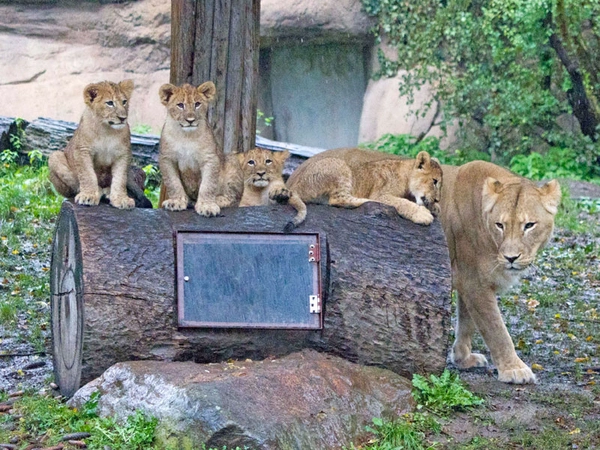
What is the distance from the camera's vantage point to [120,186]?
5.76m

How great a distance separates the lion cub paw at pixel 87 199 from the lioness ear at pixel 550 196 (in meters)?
3.18

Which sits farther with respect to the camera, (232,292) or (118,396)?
(232,292)

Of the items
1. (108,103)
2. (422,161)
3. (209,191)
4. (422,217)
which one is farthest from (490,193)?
(108,103)

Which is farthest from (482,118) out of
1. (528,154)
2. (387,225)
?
(387,225)

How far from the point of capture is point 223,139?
23.6ft

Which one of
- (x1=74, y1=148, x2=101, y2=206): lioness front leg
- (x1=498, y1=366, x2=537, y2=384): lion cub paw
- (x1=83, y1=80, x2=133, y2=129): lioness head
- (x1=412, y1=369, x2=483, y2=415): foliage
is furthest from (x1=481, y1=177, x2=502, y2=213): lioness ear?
(x1=74, y1=148, x2=101, y2=206): lioness front leg

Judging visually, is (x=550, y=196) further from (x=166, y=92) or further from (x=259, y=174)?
(x=166, y=92)

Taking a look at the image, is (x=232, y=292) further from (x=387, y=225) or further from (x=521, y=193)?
(x=521, y=193)

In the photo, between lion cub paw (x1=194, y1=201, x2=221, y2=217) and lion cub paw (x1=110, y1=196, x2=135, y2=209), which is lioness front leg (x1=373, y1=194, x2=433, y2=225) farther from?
lion cub paw (x1=110, y1=196, x2=135, y2=209)

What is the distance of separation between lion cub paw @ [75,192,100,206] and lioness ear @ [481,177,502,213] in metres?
2.80

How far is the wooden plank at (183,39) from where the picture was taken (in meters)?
7.02

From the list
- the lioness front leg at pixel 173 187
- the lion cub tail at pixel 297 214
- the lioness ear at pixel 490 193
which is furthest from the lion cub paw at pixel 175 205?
the lioness ear at pixel 490 193

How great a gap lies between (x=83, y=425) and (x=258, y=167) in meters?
2.38

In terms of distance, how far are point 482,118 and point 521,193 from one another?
388 inches
